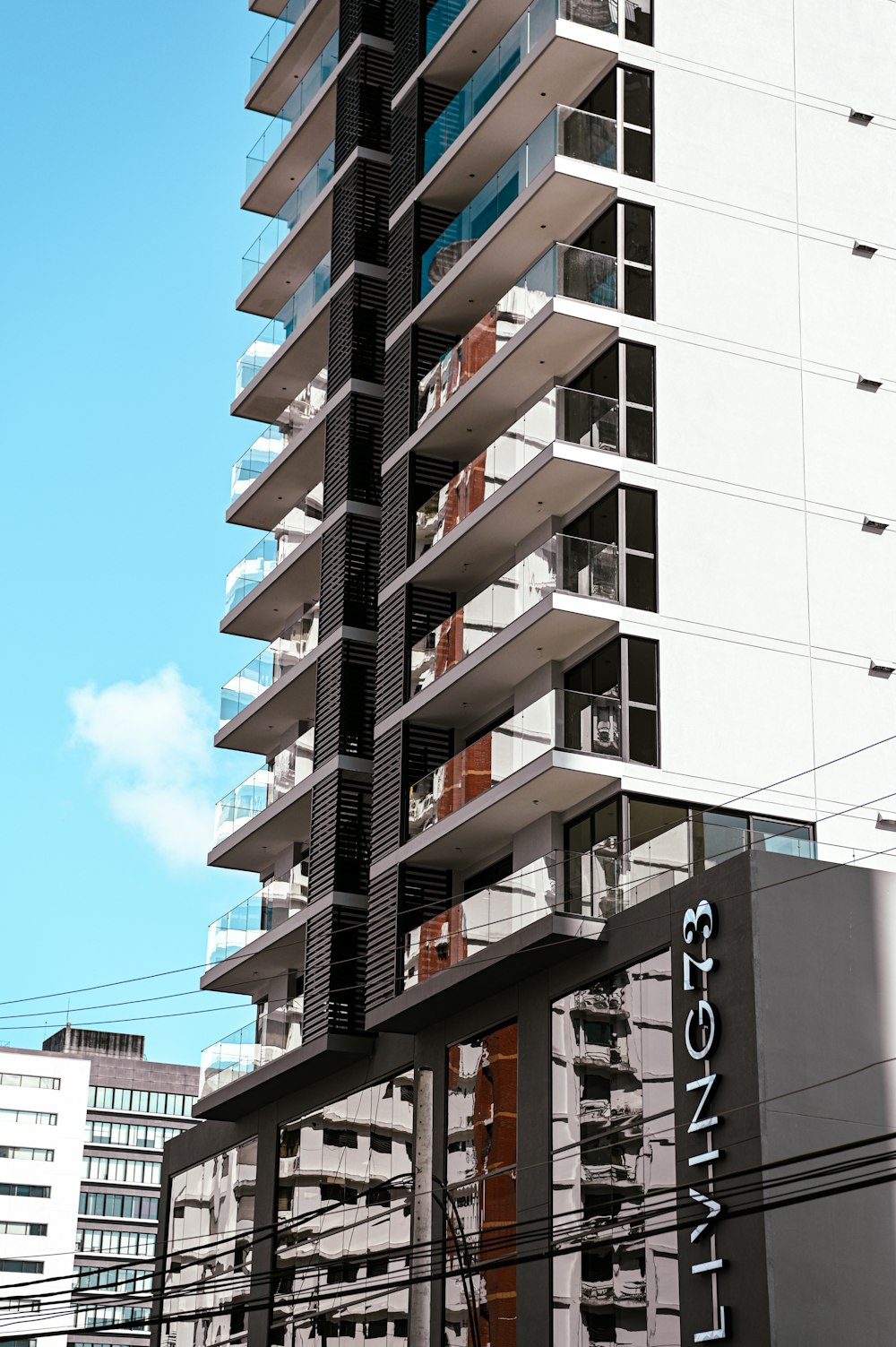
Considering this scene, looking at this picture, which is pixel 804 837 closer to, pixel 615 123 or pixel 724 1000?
pixel 724 1000

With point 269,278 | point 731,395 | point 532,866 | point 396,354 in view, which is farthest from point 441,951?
point 269,278

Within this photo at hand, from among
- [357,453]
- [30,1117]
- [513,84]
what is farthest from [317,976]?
[30,1117]

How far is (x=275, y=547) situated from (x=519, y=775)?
17750 millimetres

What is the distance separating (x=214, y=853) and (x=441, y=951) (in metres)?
15.9

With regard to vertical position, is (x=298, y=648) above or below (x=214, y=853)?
above

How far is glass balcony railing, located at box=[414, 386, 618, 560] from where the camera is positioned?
35312 mm

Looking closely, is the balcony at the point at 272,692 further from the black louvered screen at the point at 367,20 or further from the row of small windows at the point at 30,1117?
the row of small windows at the point at 30,1117

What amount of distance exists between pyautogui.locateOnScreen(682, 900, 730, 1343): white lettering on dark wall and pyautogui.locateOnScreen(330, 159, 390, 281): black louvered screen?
23541mm

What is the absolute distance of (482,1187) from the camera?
110 ft

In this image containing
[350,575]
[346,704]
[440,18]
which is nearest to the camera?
[346,704]

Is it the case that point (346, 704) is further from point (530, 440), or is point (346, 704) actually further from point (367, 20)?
point (367, 20)

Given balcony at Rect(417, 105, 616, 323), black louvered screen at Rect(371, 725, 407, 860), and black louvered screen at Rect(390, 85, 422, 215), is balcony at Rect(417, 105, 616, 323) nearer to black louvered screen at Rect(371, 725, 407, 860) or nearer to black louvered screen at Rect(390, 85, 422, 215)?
black louvered screen at Rect(390, 85, 422, 215)

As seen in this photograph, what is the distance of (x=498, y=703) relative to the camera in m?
38.7

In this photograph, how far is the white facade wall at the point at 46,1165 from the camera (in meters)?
Result: 134
